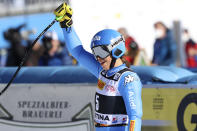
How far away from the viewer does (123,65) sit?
4.75 m

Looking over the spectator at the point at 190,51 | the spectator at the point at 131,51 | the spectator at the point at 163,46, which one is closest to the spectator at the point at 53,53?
the spectator at the point at 131,51

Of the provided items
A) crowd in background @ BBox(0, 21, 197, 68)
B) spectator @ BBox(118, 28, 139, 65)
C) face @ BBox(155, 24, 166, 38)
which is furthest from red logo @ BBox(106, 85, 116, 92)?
face @ BBox(155, 24, 166, 38)

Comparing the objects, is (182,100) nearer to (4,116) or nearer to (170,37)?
(4,116)

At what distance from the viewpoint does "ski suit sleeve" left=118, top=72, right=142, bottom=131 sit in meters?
4.37

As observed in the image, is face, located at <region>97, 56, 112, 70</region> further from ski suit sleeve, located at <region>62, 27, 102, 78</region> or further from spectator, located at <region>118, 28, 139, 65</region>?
spectator, located at <region>118, 28, 139, 65</region>

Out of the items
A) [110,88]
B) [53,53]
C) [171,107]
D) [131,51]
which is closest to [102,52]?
[110,88]

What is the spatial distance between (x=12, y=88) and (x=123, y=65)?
1.98 meters

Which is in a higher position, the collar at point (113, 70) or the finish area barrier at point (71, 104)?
the collar at point (113, 70)

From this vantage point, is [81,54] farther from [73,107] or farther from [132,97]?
[73,107]

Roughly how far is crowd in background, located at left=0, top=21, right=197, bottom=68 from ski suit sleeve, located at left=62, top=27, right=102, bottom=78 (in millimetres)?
4911

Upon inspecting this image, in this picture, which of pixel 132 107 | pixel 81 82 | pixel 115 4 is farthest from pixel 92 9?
pixel 132 107

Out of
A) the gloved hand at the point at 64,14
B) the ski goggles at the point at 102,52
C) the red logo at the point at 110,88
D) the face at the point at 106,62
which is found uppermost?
the gloved hand at the point at 64,14

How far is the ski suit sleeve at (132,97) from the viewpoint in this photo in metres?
4.37

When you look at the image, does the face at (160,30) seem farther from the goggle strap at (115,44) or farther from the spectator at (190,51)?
the goggle strap at (115,44)
